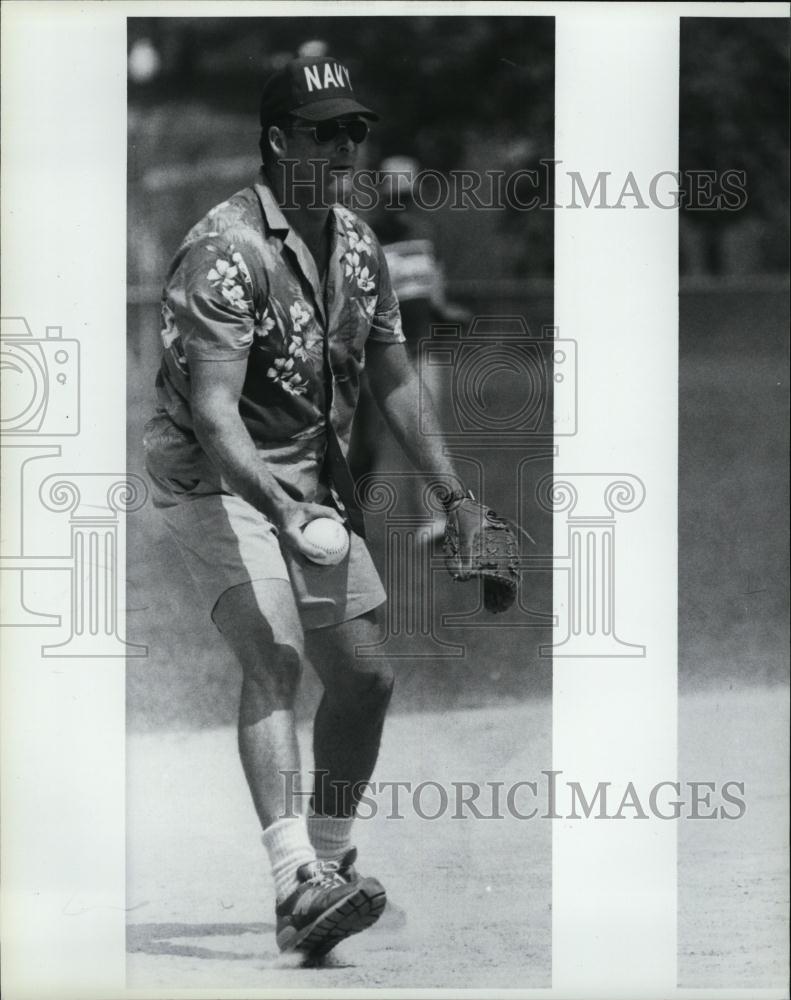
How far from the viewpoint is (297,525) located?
19.5ft

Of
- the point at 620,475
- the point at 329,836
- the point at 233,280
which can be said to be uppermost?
the point at 233,280

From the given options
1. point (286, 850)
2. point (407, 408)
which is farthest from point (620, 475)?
point (286, 850)

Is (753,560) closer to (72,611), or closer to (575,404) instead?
(575,404)

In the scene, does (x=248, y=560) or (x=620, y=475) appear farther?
(x=620, y=475)

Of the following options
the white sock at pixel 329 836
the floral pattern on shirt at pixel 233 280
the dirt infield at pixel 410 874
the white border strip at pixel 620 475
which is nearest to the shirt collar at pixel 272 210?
the floral pattern on shirt at pixel 233 280

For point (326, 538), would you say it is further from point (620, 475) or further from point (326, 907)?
point (326, 907)

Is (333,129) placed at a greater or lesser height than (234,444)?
greater

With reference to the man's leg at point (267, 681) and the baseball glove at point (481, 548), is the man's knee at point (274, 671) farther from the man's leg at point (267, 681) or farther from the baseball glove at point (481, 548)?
the baseball glove at point (481, 548)

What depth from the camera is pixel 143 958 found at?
6.06 metres

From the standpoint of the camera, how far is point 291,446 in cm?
595

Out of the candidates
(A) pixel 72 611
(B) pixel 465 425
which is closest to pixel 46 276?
(A) pixel 72 611

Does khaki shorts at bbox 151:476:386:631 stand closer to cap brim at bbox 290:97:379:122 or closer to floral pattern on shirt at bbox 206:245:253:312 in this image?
floral pattern on shirt at bbox 206:245:253:312

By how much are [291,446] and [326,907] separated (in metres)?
1.72

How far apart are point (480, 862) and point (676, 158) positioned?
275cm
